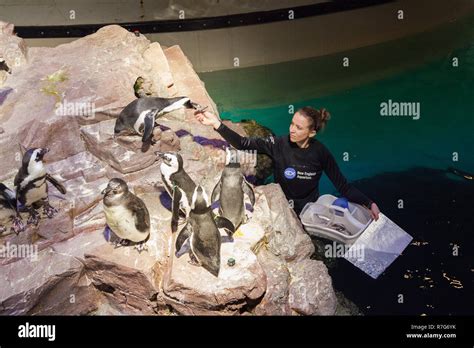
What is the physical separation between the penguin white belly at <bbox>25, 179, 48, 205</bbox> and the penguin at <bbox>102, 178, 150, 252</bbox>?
0.50 metres

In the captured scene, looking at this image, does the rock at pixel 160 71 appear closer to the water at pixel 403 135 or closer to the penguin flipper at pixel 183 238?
the water at pixel 403 135

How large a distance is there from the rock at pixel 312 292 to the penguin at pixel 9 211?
5.41 feet

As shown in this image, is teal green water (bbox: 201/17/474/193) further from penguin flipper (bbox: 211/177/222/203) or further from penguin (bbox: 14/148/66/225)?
penguin (bbox: 14/148/66/225)

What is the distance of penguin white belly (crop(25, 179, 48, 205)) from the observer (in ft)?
8.59

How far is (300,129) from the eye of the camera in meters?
2.79

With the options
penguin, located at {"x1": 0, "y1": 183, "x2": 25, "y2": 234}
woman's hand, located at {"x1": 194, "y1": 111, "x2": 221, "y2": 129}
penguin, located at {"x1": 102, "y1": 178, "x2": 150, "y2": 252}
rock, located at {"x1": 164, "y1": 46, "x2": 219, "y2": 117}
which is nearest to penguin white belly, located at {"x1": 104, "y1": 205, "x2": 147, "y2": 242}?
penguin, located at {"x1": 102, "y1": 178, "x2": 150, "y2": 252}

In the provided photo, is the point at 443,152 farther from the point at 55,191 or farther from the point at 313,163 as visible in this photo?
the point at 55,191

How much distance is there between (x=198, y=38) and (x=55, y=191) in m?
2.51

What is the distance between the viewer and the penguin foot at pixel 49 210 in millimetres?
2649

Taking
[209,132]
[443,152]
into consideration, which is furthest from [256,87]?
[443,152]

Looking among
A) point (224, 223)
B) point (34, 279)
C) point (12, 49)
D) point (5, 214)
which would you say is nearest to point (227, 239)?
point (224, 223)
